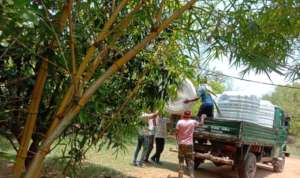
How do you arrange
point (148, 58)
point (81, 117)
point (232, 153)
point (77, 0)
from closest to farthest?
point (77, 0) < point (81, 117) < point (148, 58) < point (232, 153)

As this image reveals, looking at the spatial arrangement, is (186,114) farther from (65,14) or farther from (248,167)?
(65,14)

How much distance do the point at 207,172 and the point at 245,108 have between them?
195 centimetres

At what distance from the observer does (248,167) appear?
9.95 m

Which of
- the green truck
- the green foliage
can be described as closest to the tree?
the green truck

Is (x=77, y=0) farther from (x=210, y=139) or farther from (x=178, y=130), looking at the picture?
(x=210, y=139)

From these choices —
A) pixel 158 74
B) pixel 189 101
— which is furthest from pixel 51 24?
pixel 189 101

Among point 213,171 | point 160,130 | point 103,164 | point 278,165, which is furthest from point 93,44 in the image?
→ point 278,165

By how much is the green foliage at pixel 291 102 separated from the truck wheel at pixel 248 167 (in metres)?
20.0

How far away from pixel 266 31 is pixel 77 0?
3.82 ft

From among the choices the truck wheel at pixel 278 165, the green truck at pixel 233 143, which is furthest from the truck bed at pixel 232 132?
the truck wheel at pixel 278 165

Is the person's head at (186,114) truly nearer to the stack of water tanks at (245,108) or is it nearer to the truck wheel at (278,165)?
the stack of water tanks at (245,108)

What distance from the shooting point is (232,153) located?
32.7ft

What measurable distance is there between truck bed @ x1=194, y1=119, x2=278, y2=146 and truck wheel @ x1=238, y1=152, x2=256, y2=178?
1.13 ft

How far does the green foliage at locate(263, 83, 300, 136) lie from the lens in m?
31.2
